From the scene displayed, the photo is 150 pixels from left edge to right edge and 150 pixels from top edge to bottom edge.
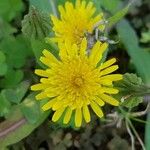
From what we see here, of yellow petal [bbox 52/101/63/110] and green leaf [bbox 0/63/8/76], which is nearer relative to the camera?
yellow petal [bbox 52/101/63/110]

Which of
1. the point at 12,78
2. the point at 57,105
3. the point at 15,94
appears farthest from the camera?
the point at 12,78

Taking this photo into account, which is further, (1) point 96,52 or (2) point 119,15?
(2) point 119,15

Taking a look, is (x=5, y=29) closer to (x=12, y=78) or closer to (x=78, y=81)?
(x=12, y=78)

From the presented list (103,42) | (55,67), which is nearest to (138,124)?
(103,42)

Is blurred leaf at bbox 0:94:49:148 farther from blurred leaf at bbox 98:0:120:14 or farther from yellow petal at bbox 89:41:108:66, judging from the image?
blurred leaf at bbox 98:0:120:14

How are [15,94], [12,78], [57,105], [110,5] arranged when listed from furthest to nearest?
[110,5]
[12,78]
[15,94]
[57,105]

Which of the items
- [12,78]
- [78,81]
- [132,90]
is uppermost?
[12,78]

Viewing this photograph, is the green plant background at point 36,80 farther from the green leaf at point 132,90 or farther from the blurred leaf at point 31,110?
the green leaf at point 132,90

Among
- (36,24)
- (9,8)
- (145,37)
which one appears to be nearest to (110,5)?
(145,37)

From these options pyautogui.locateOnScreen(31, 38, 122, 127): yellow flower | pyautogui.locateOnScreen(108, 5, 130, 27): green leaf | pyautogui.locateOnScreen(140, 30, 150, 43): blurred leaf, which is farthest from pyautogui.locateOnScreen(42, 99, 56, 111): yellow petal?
pyautogui.locateOnScreen(140, 30, 150, 43): blurred leaf
